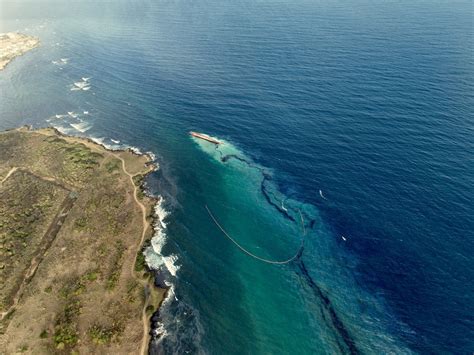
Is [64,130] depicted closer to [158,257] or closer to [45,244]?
[45,244]

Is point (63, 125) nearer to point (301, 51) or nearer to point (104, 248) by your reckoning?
point (104, 248)

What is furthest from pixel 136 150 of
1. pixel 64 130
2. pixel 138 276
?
pixel 138 276

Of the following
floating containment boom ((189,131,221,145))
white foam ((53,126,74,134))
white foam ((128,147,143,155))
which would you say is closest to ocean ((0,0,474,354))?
Result: white foam ((53,126,74,134))

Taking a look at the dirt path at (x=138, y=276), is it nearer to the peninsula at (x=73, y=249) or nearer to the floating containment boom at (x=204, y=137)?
the peninsula at (x=73, y=249)

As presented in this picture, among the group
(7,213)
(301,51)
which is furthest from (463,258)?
(301,51)

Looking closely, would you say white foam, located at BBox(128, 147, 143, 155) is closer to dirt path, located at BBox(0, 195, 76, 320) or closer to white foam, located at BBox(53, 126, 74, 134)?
dirt path, located at BBox(0, 195, 76, 320)

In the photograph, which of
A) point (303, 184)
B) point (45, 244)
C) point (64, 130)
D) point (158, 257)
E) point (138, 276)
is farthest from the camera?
point (64, 130)

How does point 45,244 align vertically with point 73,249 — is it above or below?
below
